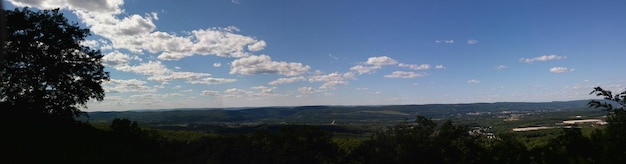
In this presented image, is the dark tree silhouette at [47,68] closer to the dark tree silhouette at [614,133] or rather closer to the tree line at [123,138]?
the tree line at [123,138]

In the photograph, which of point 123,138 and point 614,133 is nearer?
point 614,133

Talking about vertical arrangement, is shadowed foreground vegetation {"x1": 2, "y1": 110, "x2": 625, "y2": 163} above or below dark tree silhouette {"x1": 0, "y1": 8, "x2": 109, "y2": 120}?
below

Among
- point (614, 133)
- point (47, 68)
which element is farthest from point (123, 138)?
point (614, 133)

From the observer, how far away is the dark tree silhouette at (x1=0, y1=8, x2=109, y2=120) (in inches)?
1347

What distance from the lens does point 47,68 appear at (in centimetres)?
3622

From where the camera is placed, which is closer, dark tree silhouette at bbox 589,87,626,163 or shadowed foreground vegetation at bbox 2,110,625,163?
dark tree silhouette at bbox 589,87,626,163

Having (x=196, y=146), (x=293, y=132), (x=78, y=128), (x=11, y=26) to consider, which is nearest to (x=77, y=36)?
(x=11, y=26)

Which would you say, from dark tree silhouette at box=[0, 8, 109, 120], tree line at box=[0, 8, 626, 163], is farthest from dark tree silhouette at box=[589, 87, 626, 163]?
dark tree silhouette at box=[0, 8, 109, 120]

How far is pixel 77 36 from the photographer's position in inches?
1545

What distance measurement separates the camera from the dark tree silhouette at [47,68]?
34.2 metres

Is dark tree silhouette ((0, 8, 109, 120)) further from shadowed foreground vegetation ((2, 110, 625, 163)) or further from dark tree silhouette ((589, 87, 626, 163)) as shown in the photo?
dark tree silhouette ((589, 87, 626, 163))

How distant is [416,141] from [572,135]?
9258 millimetres

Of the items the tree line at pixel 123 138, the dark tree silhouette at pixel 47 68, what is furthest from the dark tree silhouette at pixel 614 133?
the dark tree silhouette at pixel 47 68

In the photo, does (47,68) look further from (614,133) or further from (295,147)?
(614,133)
